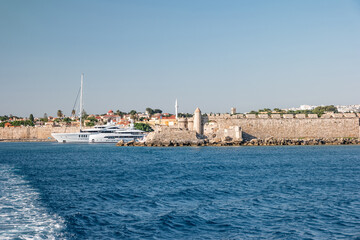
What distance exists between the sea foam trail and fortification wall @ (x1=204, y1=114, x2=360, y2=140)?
29541 millimetres

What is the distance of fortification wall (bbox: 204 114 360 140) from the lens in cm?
4103

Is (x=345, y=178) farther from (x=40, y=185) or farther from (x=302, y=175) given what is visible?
(x=40, y=185)

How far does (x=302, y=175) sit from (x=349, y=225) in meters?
8.26

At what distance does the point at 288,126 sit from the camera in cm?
4153

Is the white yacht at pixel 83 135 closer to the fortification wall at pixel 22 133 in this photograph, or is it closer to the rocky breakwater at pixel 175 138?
the rocky breakwater at pixel 175 138

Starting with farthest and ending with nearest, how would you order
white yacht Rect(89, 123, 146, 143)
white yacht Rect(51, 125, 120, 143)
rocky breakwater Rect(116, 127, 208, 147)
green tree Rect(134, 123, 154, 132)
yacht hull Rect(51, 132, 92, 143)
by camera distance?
green tree Rect(134, 123, 154, 132) → yacht hull Rect(51, 132, 92, 143) → white yacht Rect(51, 125, 120, 143) → white yacht Rect(89, 123, 146, 143) → rocky breakwater Rect(116, 127, 208, 147)

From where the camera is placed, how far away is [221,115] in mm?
40938

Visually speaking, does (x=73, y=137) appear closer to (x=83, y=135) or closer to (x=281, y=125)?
(x=83, y=135)

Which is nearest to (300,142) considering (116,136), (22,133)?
(116,136)

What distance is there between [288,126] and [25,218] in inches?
1396

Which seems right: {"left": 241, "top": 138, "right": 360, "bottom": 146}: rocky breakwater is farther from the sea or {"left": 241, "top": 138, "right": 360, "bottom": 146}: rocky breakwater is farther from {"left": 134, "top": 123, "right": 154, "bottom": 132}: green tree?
{"left": 134, "top": 123, "right": 154, "bottom": 132}: green tree

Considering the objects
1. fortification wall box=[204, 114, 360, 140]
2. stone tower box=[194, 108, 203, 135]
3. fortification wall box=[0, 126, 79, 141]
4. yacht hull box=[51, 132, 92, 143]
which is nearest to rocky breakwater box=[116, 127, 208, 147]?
stone tower box=[194, 108, 203, 135]

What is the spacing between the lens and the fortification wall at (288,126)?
1615 inches

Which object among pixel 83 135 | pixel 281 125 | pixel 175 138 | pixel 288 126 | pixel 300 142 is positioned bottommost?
pixel 300 142
